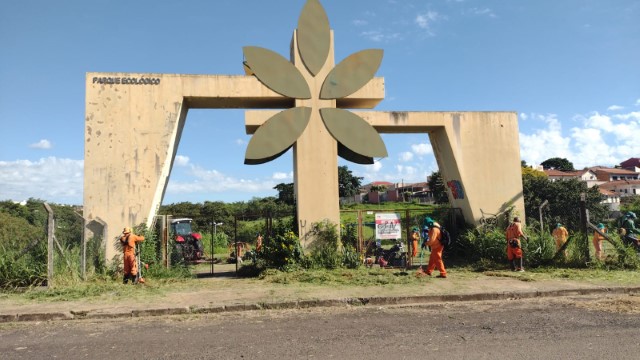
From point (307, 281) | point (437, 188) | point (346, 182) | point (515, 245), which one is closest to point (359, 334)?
point (307, 281)

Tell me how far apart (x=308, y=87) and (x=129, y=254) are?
20.4 feet

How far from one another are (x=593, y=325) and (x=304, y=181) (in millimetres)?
7213

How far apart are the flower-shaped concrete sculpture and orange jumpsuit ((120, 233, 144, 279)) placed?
11.3 ft

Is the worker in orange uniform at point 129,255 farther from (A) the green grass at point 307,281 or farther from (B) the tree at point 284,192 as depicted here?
(B) the tree at point 284,192

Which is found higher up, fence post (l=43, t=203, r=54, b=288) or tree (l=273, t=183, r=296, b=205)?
tree (l=273, t=183, r=296, b=205)

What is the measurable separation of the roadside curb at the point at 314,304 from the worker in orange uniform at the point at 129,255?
8.76 ft

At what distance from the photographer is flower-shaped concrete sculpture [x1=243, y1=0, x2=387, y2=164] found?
1158 centimetres

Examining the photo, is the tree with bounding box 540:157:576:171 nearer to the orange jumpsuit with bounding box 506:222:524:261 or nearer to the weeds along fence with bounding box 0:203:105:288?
the orange jumpsuit with bounding box 506:222:524:261

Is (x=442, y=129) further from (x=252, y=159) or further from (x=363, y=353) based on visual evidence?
(x=363, y=353)

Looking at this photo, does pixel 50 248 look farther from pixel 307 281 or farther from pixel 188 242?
pixel 188 242

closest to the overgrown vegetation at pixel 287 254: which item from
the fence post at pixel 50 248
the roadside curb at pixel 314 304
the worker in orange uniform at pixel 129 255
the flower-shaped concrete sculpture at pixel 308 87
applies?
the fence post at pixel 50 248

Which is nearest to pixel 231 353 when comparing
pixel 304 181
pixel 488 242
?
pixel 304 181

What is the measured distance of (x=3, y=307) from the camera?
7707 mm

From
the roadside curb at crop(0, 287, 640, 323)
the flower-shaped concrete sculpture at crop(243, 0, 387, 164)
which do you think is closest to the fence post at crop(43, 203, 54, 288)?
the roadside curb at crop(0, 287, 640, 323)
